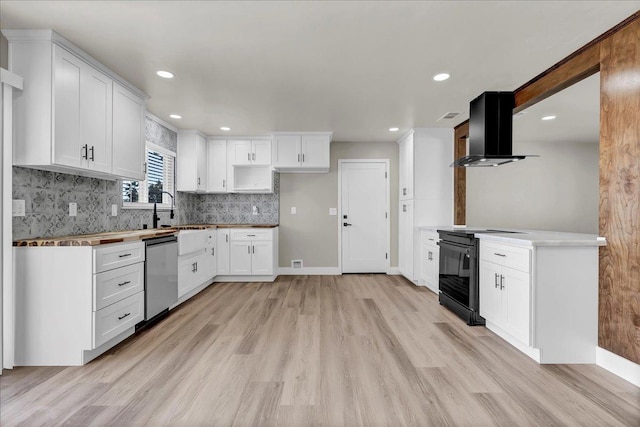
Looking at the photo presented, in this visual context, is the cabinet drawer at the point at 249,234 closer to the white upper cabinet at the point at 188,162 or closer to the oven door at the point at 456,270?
the white upper cabinet at the point at 188,162

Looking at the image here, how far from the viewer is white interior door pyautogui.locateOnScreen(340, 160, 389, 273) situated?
5605 millimetres

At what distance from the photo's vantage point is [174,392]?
75.8 inches

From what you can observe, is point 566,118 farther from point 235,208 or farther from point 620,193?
point 235,208

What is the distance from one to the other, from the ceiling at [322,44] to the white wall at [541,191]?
2.65 m

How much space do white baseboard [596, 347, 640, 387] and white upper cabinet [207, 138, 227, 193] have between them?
4903 mm

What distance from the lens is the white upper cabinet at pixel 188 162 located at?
489cm

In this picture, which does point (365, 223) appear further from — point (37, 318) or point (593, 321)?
point (37, 318)

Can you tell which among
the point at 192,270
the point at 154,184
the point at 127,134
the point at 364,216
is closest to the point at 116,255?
the point at 127,134

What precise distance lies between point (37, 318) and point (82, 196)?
114 centimetres

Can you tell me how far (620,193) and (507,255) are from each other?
2.77ft

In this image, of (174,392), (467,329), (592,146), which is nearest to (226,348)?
(174,392)

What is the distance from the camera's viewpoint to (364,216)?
5625 mm

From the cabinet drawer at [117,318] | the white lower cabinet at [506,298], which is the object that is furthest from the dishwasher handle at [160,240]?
the white lower cabinet at [506,298]

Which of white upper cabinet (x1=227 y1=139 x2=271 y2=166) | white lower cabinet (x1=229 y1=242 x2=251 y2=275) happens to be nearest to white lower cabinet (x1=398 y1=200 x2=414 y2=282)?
white upper cabinet (x1=227 y1=139 x2=271 y2=166)
